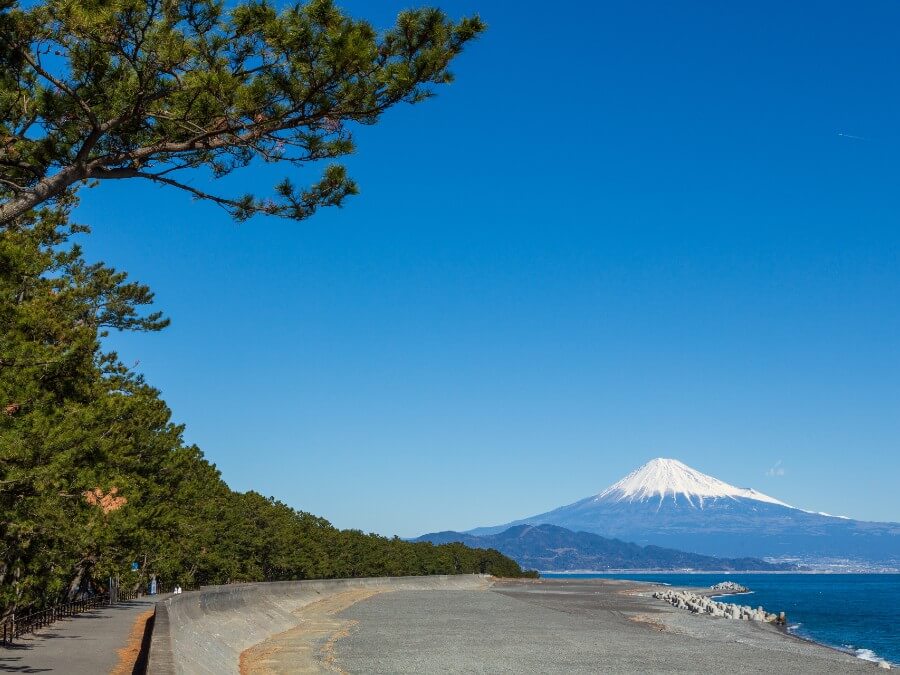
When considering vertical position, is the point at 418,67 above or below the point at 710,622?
above

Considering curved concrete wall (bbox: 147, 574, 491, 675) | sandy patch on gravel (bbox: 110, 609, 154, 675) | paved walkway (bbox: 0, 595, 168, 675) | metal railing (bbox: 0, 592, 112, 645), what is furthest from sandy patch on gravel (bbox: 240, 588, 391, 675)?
metal railing (bbox: 0, 592, 112, 645)

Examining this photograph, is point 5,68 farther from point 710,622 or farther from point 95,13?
point 710,622

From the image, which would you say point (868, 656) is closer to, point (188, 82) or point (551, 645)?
point (551, 645)

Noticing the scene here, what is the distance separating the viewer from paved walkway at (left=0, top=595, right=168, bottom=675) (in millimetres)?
18578

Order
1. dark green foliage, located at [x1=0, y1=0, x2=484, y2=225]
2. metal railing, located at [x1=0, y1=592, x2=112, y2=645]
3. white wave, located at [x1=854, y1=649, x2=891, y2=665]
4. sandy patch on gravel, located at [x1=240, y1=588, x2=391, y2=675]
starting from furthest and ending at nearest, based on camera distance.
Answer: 1. white wave, located at [x1=854, y1=649, x2=891, y2=665]
2. sandy patch on gravel, located at [x1=240, y1=588, x2=391, y2=675]
3. metal railing, located at [x1=0, y1=592, x2=112, y2=645]
4. dark green foliage, located at [x1=0, y1=0, x2=484, y2=225]

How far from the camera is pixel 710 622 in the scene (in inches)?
2584

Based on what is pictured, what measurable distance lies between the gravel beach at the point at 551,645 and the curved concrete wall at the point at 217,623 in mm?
3270

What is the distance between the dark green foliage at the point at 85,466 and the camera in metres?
16.4

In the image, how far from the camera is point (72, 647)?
886 inches

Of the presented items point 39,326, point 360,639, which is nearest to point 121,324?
point 360,639

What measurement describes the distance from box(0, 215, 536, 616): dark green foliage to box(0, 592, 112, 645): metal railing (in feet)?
1.84

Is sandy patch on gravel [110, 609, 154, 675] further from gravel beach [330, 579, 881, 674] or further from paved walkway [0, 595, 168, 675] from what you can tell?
gravel beach [330, 579, 881, 674]

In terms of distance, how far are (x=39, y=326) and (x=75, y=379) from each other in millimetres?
1886

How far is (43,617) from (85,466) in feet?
33.4
